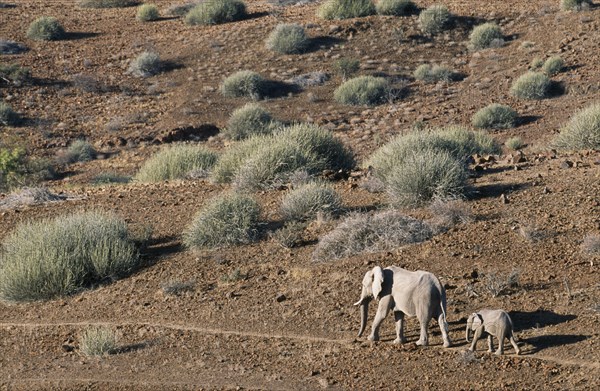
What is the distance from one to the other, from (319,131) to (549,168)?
4459 mm

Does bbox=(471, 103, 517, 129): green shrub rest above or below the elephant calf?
below

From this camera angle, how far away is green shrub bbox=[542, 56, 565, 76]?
88.1 ft

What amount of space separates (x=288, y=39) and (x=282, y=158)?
50.4 ft

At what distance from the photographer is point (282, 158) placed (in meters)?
15.9

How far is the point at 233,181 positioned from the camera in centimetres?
1616

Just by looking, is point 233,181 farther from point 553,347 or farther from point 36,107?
point 36,107

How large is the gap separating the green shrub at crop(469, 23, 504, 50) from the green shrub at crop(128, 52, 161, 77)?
34.3 ft

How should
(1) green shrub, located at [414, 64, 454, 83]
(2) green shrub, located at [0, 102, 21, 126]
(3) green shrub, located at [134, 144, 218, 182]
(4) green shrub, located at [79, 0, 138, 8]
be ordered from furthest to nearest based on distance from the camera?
(4) green shrub, located at [79, 0, 138, 8]
(1) green shrub, located at [414, 64, 454, 83]
(2) green shrub, located at [0, 102, 21, 126]
(3) green shrub, located at [134, 144, 218, 182]

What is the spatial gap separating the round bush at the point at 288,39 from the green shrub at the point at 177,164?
11495mm

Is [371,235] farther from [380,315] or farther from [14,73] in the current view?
[14,73]

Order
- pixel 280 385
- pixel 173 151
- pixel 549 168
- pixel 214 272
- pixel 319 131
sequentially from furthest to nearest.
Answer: pixel 173 151, pixel 319 131, pixel 549 168, pixel 214 272, pixel 280 385

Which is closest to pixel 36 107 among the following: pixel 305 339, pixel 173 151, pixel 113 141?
pixel 113 141

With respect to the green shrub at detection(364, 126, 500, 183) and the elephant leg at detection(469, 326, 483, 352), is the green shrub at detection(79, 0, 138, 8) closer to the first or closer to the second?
the green shrub at detection(364, 126, 500, 183)

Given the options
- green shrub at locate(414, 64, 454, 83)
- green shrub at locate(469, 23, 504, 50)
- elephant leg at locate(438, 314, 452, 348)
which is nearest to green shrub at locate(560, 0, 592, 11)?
green shrub at locate(469, 23, 504, 50)
